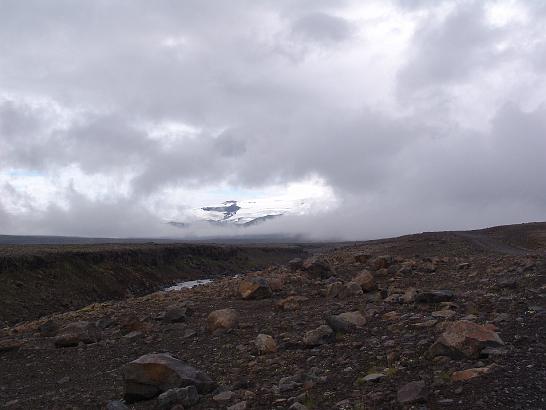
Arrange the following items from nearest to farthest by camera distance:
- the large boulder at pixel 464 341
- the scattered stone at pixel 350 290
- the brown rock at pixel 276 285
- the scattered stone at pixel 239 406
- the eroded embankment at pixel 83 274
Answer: the scattered stone at pixel 239 406, the large boulder at pixel 464 341, the scattered stone at pixel 350 290, the brown rock at pixel 276 285, the eroded embankment at pixel 83 274

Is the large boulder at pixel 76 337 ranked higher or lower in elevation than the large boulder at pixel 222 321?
lower

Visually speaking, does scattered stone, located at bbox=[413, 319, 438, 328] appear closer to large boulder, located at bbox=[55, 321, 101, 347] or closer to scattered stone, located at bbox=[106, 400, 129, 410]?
scattered stone, located at bbox=[106, 400, 129, 410]

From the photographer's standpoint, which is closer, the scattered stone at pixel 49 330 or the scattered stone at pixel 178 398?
the scattered stone at pixel 178 398

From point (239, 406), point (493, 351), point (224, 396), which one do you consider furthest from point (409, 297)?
point (239, 406)

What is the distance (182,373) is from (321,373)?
2462 mm

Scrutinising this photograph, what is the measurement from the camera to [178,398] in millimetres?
8477

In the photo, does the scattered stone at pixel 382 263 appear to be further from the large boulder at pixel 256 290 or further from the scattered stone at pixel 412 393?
the scattered stone at pixel 412 393

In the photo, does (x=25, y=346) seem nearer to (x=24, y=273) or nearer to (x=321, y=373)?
(x=321, y=373)

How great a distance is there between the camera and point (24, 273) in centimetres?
4369

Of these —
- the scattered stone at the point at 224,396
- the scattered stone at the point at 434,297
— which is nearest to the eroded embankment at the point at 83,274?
the scattered stone at the point at 434,297

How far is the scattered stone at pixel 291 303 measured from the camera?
15.3 m

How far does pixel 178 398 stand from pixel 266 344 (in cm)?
288

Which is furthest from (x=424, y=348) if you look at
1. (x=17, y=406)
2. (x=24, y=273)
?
(x=24, y=273)

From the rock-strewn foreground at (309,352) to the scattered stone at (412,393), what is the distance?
0.02 m
